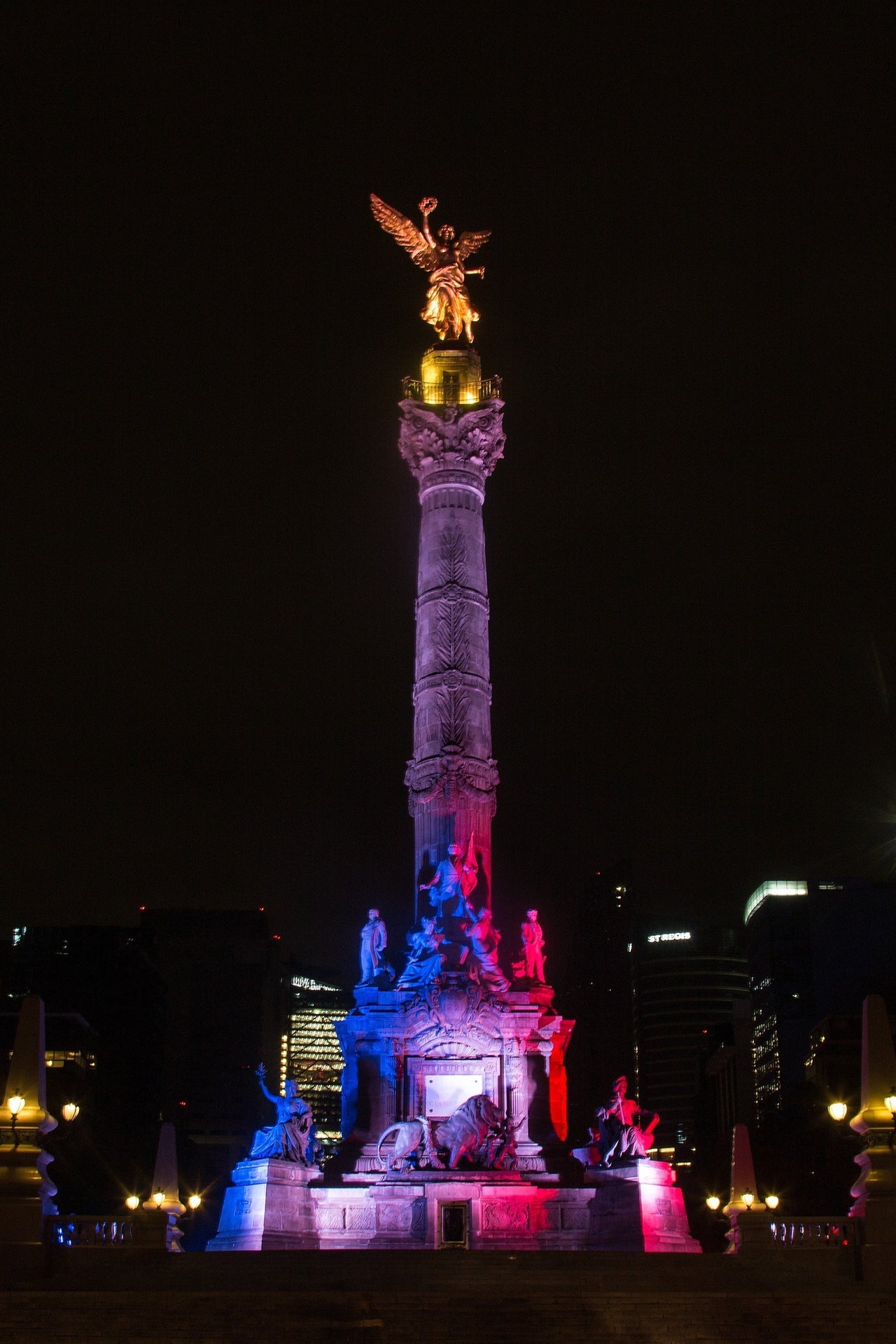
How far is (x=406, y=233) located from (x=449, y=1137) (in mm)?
27074

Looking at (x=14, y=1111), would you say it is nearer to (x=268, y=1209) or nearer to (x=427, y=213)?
(x=268, y=1209)

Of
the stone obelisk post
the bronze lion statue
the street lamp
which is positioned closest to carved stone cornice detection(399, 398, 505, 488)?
the stone obelisk post

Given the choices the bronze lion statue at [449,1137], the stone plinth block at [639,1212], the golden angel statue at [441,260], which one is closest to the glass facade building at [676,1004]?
the golden angel statue at [441,260]

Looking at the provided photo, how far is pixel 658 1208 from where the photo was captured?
91.2ft

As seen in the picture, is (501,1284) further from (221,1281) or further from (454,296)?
(454,296)

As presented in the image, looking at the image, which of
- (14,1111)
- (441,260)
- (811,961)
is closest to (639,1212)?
(14,1111)

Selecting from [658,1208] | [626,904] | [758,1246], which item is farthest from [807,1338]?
[626,904]

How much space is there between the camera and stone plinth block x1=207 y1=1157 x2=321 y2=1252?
27.4 m

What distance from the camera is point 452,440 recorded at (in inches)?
1583

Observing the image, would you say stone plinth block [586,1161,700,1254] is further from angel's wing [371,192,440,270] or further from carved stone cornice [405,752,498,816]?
angel's wing [371,192,440,270]

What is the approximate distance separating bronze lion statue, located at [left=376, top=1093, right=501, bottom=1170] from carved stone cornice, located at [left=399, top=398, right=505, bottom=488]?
1761 cm

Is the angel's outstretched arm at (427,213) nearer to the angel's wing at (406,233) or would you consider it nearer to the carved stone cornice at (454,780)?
the angel's wing at (406,233)

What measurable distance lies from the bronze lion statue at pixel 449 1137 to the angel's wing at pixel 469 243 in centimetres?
2585

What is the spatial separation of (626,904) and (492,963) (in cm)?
11199
